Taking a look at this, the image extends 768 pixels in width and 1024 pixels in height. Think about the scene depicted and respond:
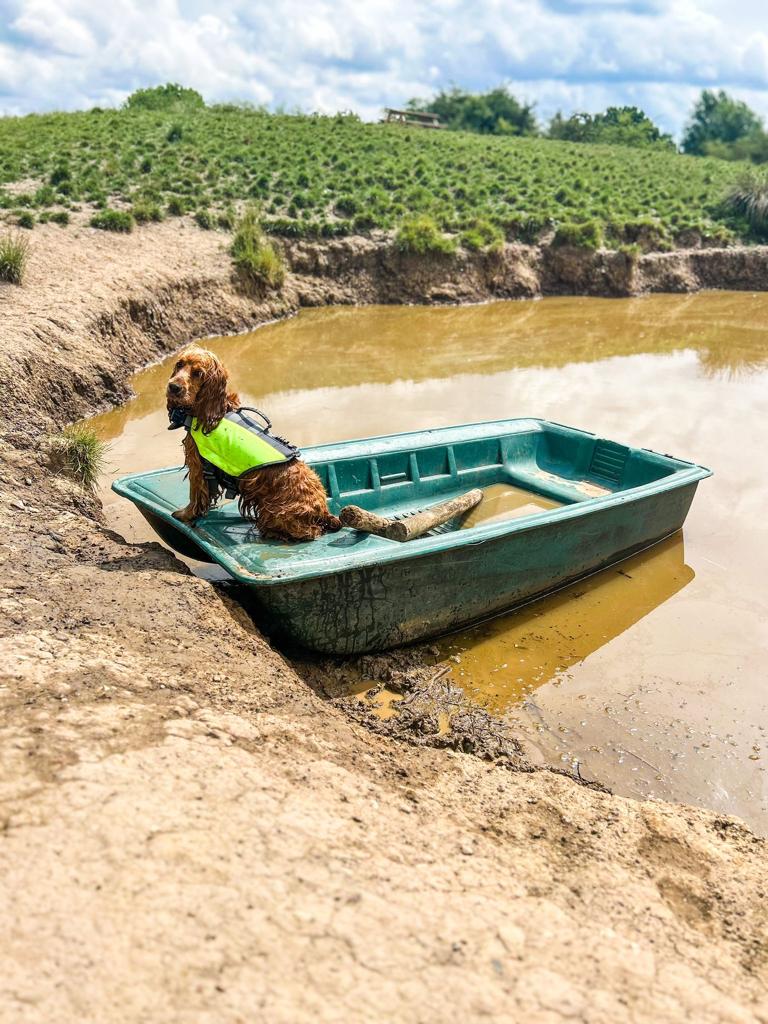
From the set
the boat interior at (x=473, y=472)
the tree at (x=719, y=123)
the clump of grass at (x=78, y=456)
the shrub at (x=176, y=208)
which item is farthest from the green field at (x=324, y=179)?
the tree at (x=719, y=123)

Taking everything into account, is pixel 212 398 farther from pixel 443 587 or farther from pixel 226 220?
pixel 226 220

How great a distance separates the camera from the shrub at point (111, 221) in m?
14.2

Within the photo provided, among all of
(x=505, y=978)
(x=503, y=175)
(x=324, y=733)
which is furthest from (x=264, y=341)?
(x=503, y=175)

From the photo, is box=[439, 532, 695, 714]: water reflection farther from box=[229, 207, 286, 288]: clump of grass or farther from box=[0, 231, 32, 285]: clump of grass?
box=[229, 207, 286, 288]: clump of grass

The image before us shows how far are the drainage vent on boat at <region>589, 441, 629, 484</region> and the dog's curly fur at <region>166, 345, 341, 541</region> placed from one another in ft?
10.9

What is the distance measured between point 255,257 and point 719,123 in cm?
5431

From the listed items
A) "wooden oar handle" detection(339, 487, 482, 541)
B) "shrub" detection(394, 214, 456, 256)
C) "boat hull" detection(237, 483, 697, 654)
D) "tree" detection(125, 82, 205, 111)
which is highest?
"tree" detection(125, 82, 205, 111)

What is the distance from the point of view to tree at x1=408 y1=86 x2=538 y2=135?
154 feet

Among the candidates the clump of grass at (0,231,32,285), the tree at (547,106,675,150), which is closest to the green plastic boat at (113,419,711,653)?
the clump of grass at (0,231,32,285)

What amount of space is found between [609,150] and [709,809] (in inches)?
1389

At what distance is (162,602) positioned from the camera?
4.43 meters

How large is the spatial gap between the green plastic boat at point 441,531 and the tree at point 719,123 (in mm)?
55907

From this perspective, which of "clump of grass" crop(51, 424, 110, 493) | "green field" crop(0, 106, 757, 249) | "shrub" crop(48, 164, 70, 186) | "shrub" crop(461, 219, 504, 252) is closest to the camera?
"clump of grass" crop(51, 424, 110, 493)

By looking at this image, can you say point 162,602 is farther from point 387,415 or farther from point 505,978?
point 387,415
